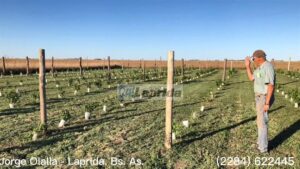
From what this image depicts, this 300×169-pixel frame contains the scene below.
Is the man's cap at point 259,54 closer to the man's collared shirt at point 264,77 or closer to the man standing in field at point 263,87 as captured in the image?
the man standing in field at point 263,87

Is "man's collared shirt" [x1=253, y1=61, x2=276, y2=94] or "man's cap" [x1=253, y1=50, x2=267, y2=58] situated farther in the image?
"man's cap" [x1=253, y1=50, x2=267, y2=58]

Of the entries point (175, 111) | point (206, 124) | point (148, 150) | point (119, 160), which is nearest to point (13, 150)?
point (119, 160)

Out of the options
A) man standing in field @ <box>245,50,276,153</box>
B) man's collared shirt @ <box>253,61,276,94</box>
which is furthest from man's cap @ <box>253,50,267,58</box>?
man's collared shirt @ <box>253,61,276,94</box>

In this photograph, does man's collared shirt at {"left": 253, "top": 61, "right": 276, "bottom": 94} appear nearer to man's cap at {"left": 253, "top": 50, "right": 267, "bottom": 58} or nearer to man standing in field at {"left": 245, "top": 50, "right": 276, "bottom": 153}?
man standing in field at {"left": 245, "top": 50, "right": 276, "bottom": 153}

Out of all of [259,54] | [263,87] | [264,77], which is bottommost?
[263,87]

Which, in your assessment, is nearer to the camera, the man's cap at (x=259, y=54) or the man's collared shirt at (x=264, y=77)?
the man's collared shirt at (x=264, y=77)

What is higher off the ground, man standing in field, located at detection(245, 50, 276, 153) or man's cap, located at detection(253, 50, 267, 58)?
man's cap, located at detection(253, 50, 267, 58)

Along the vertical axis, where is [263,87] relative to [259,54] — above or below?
below

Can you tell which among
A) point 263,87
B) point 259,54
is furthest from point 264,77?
point 259,54

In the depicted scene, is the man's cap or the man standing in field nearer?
the man standing in field

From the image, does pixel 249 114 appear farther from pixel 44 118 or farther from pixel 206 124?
pixel 44 118

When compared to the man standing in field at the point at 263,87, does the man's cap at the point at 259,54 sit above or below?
above

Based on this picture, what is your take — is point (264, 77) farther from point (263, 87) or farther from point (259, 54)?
point (259, 54)

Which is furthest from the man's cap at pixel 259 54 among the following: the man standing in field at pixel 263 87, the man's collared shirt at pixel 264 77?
the man's collared shirt at pixel 264 77
